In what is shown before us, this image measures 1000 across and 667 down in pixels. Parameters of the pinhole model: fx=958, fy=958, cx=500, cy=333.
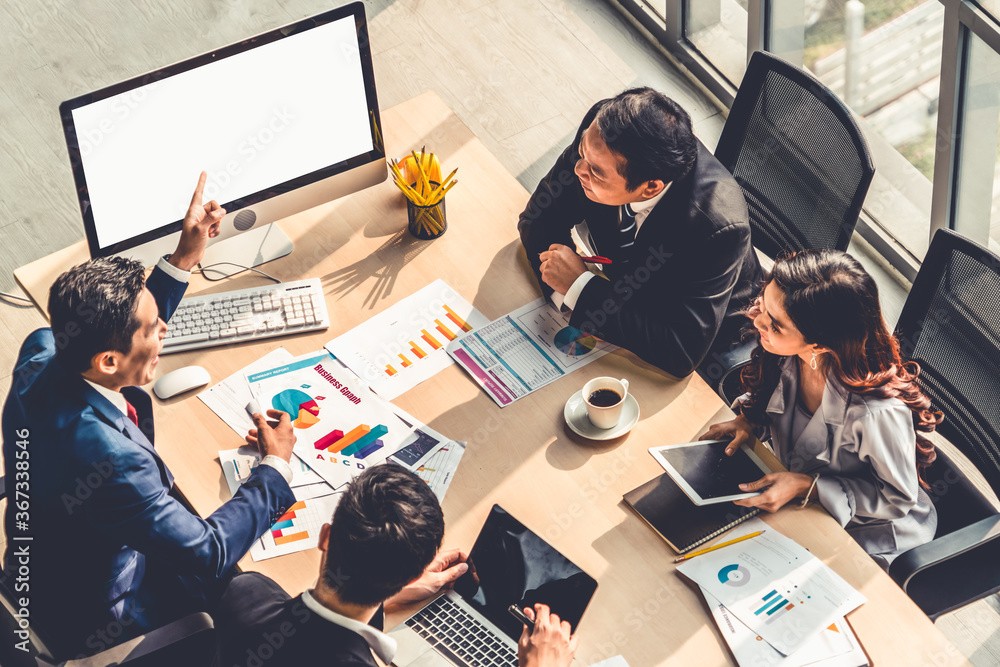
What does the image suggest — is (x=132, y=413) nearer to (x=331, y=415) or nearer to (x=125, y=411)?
(x=125, y=411)

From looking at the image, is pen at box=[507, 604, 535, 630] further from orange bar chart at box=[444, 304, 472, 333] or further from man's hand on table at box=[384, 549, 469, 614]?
orange bar chart at box=[444, 304, 472, 333]

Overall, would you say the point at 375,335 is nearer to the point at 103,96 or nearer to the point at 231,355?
the point at 231,355

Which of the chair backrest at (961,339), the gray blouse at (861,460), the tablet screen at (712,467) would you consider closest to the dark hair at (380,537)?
the tablet screen at (712,467)

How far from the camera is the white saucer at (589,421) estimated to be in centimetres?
221

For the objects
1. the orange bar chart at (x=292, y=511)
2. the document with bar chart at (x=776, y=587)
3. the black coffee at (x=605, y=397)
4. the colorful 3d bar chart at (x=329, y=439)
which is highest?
the black coffee at (x=605, y=397)

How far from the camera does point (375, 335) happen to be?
2416 mm

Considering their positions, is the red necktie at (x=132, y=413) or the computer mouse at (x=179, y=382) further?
the computer mouse at (x=179, y=382)

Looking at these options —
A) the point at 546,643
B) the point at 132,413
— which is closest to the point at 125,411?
the point at 132,413

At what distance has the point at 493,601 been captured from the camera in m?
1.98

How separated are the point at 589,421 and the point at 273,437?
2.38 ft

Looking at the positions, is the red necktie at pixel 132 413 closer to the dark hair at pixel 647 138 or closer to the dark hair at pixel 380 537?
the dark hair at pixel 380 537

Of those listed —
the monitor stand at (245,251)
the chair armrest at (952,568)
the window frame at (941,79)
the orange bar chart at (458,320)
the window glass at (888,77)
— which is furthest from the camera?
the window glass at (888,77)

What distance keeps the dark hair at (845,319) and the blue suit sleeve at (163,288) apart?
Answer: 139 cm

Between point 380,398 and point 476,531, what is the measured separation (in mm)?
424
